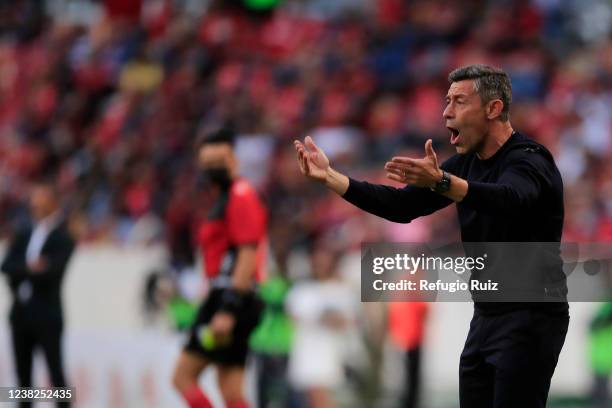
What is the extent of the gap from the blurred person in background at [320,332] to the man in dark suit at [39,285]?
224 centimetres

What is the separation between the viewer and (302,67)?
1739cm

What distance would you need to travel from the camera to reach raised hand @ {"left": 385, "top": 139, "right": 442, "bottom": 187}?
5.21 m

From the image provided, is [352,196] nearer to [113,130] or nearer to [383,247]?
[383,247]

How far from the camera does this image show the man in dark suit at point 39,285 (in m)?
11.0

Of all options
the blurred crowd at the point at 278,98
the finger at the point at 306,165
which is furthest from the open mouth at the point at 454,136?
the blurred crowd at the point at 278,98

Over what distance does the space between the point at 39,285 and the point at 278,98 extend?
672cm

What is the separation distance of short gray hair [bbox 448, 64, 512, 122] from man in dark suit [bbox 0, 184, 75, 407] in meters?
Answer: 6.15

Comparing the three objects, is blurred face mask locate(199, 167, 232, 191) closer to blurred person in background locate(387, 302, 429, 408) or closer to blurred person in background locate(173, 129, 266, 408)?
blurred person in background locate(173, 129, 266, 408)

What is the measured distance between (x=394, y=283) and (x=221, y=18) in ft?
41.5

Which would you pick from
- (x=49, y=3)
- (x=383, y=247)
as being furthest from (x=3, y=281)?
(x=49, y=3)

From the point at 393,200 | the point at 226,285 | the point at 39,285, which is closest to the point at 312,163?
the point at 393,200

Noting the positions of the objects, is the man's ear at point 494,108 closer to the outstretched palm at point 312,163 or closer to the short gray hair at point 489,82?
the short gray hair at point 489,82

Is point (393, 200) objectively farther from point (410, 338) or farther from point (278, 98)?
point (278, 98)

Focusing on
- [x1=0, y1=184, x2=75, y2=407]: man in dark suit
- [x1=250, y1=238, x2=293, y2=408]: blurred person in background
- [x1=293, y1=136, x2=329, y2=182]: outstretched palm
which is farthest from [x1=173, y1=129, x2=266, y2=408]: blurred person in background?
[x1=250, y1=238, x2=293, y2=408]: blurred person in background
